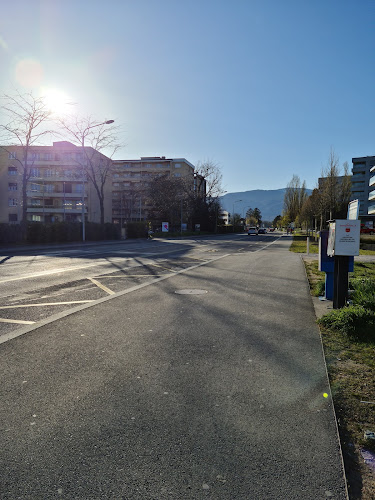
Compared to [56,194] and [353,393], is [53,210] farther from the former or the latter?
[353,393]

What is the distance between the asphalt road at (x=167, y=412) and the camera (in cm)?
217

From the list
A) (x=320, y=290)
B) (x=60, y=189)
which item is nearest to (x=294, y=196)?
(x=60, y=189)

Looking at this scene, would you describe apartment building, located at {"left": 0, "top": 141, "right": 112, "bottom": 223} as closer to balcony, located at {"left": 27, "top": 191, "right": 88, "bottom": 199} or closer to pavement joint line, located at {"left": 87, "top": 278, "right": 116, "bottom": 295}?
balcony, located at {"left": 27, "top": 191, "right": 88, "bottom": 199}

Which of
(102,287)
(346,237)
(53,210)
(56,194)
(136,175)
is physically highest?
(136,175)

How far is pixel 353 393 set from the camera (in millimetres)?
3322

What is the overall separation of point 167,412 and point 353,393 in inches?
65.8

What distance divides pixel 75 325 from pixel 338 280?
4.53 meters

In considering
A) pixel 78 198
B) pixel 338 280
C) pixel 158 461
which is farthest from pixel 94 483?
pixel 78 198

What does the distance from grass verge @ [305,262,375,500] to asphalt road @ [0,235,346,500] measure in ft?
0.35

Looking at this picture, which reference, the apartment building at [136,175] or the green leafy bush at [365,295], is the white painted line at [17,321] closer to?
Answer: the green leafy bush at [365,295]

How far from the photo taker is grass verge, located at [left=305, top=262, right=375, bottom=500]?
2.28m

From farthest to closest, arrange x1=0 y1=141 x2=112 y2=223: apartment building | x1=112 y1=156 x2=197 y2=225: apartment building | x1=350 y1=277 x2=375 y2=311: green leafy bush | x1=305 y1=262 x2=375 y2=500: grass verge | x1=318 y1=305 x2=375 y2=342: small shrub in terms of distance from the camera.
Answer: x1=112 y1=156 x2=197 y2=225: apartment building < x1=0 y1=141 x2=112 y2=223: apartment building < x1=350 y1=277 x2=375 y2=311: green leafy bush < x1=318 y1=305 x2=375 y2=342: small shrub < x1=305 y1=262 x2=375 y2=500: grass verge

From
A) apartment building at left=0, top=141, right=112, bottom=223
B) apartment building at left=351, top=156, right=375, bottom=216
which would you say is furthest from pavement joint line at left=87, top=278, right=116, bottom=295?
apartment building at left=351, top=156, right=375, bottom=216

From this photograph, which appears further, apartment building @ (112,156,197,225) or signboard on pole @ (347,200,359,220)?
apartment building @ (112,156,197,225)
